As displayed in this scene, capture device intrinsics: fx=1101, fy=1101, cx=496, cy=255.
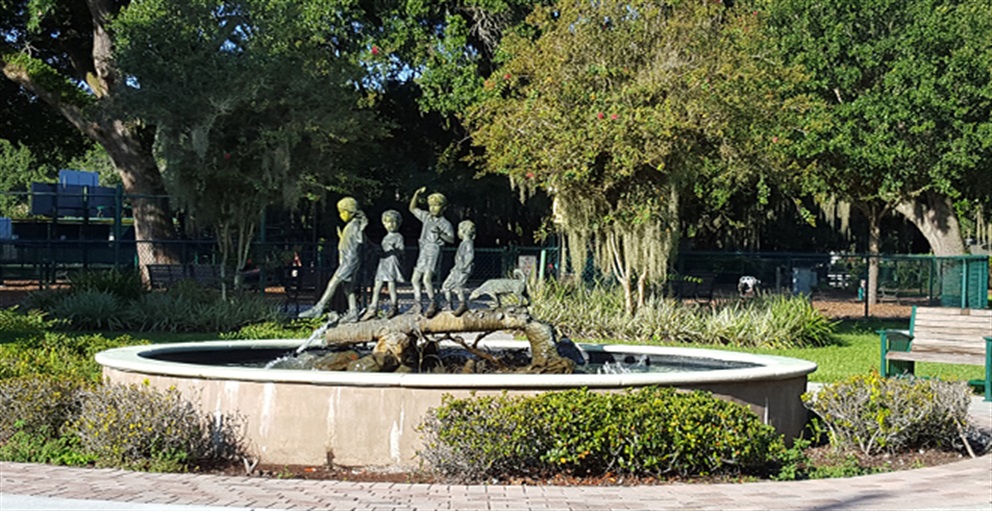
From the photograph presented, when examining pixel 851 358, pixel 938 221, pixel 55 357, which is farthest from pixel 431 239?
pixel 938 221

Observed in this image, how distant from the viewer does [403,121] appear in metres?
34.7

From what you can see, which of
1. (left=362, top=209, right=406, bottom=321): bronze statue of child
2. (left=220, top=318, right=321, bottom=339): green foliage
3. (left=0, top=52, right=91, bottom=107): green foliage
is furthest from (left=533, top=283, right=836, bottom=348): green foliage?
(left=0, top=52, right=91, bottom=107): green foliage

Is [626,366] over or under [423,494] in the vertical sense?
over

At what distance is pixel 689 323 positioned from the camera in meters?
20.0

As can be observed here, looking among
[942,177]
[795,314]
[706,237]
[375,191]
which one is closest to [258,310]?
[795,314]

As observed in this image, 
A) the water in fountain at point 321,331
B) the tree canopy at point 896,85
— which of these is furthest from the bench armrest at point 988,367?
the tree canopy at point 896,85

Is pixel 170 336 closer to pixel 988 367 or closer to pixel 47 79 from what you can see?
pixel 47 79

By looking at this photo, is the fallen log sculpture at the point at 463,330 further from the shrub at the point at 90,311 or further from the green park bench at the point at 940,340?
the shrub at the point at 90,311

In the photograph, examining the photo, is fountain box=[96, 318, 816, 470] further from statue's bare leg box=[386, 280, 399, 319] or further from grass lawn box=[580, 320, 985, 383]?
grass lawn box=[580, 320, 985, 383]

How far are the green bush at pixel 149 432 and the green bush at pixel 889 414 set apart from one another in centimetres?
518

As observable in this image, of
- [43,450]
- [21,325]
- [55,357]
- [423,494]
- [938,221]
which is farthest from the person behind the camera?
[938,221]

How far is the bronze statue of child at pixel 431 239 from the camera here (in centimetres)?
1108

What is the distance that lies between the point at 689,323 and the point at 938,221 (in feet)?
47.9

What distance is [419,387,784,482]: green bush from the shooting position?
8125 millimetres
